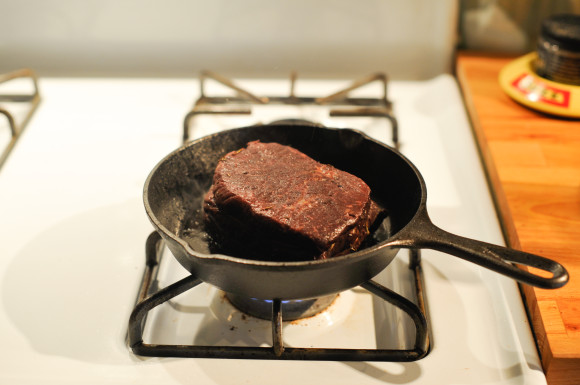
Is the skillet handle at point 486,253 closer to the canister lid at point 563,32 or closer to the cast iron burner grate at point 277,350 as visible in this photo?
the cast iron burner grate at point 277,350

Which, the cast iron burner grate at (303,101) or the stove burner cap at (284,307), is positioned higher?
the cast iron burner grate at (303,101)

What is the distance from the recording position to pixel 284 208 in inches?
30.9

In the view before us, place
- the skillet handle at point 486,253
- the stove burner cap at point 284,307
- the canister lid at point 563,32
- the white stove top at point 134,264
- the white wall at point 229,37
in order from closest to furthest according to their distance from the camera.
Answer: the skillet handle at point 486,253
the white stove top at point 134,264
the stove burner cap at point 284,307
the canister lid at point 563,32
the white wall at point 229,37

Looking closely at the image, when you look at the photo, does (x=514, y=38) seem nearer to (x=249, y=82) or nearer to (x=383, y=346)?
(x=249, y=82)

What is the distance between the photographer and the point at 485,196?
1085 mm

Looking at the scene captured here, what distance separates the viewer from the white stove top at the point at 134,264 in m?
0.76

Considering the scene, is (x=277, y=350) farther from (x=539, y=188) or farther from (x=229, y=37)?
(x=229, y=37)

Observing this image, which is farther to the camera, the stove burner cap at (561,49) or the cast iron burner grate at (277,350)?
the stove burner cap at (561,49)

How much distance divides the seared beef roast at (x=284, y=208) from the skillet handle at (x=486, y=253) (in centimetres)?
10

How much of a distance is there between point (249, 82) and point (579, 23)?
2.58 ft

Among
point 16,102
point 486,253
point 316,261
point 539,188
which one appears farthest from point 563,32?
point 16,102

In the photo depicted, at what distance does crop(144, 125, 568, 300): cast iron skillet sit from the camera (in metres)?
0.67

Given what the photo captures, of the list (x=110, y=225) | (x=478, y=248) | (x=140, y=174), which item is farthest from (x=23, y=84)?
(x=478, y=248)

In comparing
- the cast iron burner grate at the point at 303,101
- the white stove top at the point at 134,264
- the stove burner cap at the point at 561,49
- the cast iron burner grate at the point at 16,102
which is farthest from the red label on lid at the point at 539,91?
the cast iron burner grate at the point at 16,102
